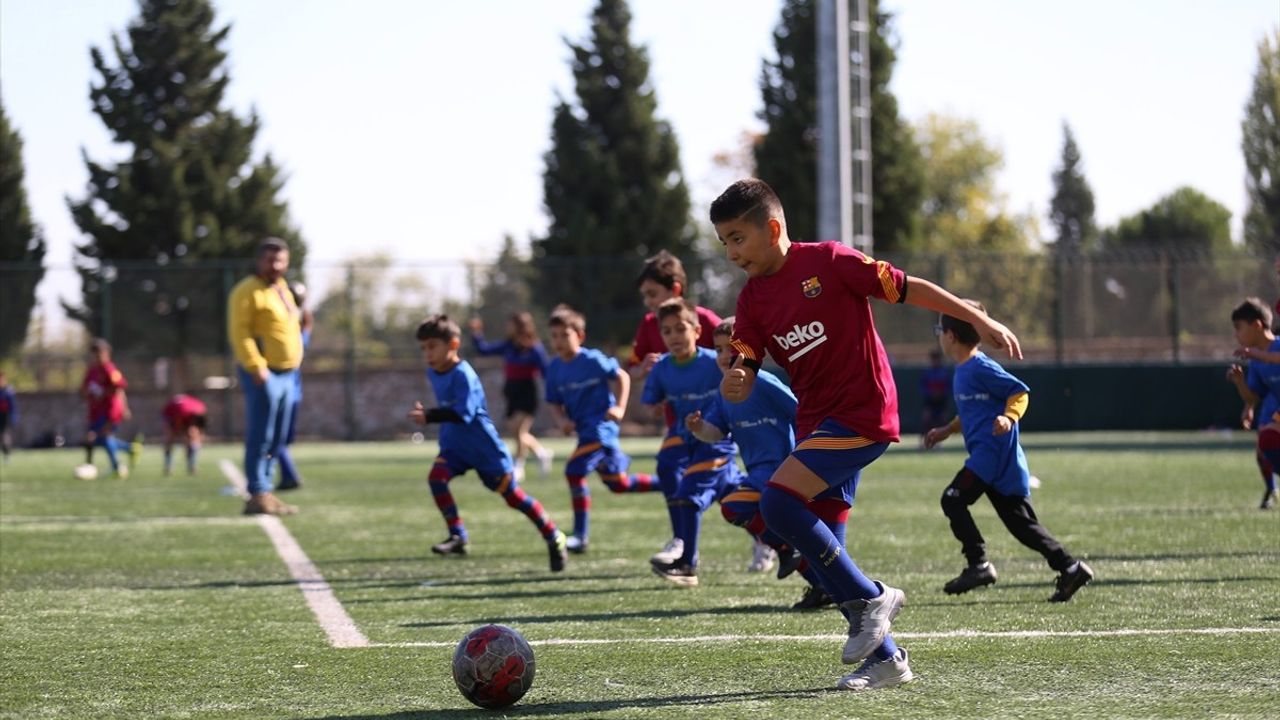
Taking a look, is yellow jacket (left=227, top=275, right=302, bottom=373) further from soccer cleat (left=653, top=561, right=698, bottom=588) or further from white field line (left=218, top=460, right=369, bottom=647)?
soccer cleat (left=653, top=561, right=698, bottom=588)

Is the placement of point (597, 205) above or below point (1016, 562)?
above

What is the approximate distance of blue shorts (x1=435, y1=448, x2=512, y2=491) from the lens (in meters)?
9.84

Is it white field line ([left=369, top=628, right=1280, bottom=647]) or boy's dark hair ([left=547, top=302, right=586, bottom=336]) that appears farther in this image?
boy's dark hair ([left=547, top=302, right=586, bottom=336])

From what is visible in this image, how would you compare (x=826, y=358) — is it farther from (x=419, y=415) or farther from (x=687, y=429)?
(x=419, y=415)

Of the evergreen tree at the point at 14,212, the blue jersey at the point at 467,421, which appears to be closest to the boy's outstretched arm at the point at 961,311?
the blue jersey at the point at 467,421

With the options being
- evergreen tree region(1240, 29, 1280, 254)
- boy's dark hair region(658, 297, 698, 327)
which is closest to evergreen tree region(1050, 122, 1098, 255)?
evergreen tree region(1240, 29, 1280, 254)

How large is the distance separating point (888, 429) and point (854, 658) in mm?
804

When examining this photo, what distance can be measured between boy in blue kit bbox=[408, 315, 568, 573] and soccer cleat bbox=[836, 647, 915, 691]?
424cm

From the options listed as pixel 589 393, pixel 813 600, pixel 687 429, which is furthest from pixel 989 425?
pixel 589 393

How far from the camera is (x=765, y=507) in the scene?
5.56 m

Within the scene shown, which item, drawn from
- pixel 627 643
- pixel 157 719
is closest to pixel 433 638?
pixel 627 643

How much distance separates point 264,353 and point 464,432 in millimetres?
4185

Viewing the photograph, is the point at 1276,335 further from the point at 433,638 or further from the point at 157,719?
the point at 157,719

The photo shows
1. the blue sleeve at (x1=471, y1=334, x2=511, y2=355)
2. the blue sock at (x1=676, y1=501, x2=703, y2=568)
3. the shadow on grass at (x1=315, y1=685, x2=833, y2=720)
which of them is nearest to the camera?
the shadow on grass at (x1=315, y1=685, x2=833, y2=720)
